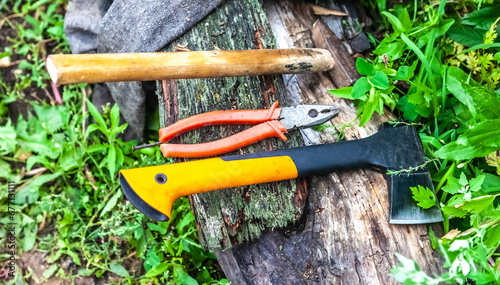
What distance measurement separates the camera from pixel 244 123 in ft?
7.79

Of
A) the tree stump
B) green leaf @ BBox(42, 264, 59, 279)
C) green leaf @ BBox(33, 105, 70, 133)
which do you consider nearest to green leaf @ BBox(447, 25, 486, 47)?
the tree stump

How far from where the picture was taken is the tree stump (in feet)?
7.23

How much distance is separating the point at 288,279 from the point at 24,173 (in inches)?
75.6

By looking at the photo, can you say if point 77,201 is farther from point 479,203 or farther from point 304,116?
point 479,203

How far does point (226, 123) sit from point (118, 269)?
1.16 metres

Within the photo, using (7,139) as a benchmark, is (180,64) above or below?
above

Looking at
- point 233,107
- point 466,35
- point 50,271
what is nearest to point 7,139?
point 50,271

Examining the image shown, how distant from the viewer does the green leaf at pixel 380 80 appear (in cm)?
232

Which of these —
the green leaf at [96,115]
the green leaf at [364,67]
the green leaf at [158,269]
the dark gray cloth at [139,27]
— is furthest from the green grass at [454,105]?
the green leaf at [96,115]

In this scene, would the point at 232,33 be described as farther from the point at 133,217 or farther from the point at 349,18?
the point at 133,217

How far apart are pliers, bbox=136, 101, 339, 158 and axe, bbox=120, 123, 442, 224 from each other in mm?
129

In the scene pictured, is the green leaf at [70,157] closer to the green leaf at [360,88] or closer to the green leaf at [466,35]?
the green leaf at [360,88]

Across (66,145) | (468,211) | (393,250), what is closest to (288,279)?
(393,250)

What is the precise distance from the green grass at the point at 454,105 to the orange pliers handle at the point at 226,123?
0.36m
